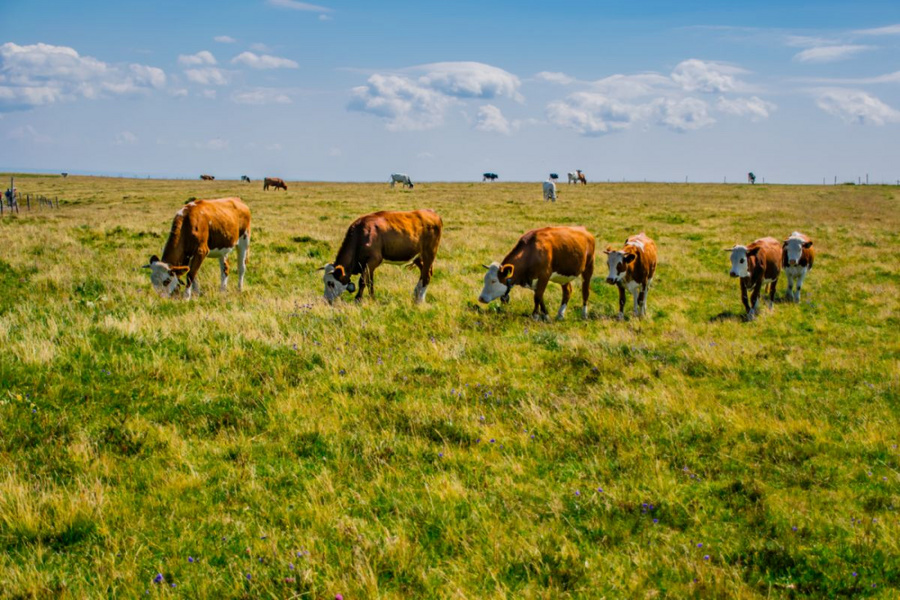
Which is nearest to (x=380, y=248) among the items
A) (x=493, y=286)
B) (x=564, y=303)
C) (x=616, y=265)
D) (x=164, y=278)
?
(x=493, y=286)

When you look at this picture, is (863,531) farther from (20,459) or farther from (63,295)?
(63,295)

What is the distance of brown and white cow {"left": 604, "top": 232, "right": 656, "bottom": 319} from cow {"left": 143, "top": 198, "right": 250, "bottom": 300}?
8.42m

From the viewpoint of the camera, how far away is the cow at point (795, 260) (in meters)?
14.8

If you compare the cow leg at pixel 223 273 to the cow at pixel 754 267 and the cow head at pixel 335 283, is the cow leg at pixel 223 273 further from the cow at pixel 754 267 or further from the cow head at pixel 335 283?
the cow at pixel 754 267

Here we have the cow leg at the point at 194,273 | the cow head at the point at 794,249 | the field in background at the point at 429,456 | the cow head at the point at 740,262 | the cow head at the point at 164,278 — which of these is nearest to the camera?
the field in background at the point at 429,456

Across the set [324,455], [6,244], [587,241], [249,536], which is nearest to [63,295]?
[6,244]

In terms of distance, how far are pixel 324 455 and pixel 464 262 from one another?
12.9 metres

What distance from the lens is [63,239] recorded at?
18969 mm

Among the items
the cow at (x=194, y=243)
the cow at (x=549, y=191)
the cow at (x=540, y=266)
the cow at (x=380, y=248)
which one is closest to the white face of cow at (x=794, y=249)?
the cow at (x=540, y=266)

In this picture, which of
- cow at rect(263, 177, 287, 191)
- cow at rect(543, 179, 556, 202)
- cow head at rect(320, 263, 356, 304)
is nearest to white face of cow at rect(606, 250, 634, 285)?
cow head at rect(320, 263, 356, 304)

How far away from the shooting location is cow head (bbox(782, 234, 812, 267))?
14680 millimetres

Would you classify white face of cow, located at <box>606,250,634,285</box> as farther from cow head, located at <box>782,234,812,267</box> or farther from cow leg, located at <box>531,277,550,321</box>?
cow head, located at <box>782,234,812,267</box>

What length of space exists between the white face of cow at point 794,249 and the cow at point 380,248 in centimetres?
889

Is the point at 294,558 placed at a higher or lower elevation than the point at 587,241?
lower
